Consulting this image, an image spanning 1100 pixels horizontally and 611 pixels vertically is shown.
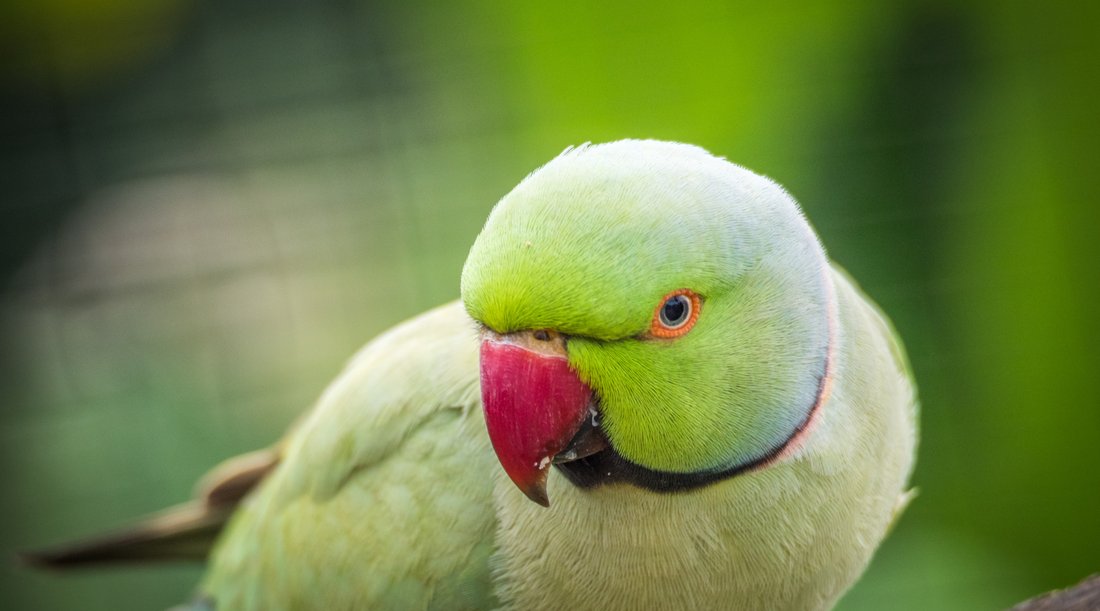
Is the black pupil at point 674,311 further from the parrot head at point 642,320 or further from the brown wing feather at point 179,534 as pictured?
the brown wing feather at point 179,534

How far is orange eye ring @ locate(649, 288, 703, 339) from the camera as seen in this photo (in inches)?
47.5

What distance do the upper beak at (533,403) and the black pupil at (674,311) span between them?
143 millimetres

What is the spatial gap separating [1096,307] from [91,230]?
454 cm

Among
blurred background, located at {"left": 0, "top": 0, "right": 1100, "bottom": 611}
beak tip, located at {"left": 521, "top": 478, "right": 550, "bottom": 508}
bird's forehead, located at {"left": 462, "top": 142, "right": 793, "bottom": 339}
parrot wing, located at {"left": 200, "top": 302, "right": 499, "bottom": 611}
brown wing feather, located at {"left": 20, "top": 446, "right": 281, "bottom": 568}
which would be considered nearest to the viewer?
bird's forehead, located at {"left": 462, "top": 142, "right": 793, "bottom": 339}

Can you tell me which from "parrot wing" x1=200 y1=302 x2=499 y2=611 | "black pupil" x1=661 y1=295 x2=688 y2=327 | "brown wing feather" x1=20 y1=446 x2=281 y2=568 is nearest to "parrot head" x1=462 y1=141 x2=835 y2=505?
"black pupil" x1=661 y1=295 x2=688 y2=327

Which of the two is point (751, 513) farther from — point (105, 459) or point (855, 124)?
point (105, 459)

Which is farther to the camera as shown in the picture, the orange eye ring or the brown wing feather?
the brown wing feather

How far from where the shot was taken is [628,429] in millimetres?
1275

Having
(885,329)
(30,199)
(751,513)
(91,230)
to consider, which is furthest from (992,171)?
(30,199)

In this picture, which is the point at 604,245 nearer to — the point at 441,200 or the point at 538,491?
the point at 538,491

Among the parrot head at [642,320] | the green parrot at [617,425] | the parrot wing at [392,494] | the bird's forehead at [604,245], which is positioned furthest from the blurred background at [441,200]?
the bird's forehead at [604,245]

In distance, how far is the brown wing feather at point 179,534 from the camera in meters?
2.29

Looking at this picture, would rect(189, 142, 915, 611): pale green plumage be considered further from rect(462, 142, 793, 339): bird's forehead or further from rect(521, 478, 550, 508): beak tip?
rect(521, 478, 550, 508): beak tip

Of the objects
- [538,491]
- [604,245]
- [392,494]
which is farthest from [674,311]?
[392,494]
